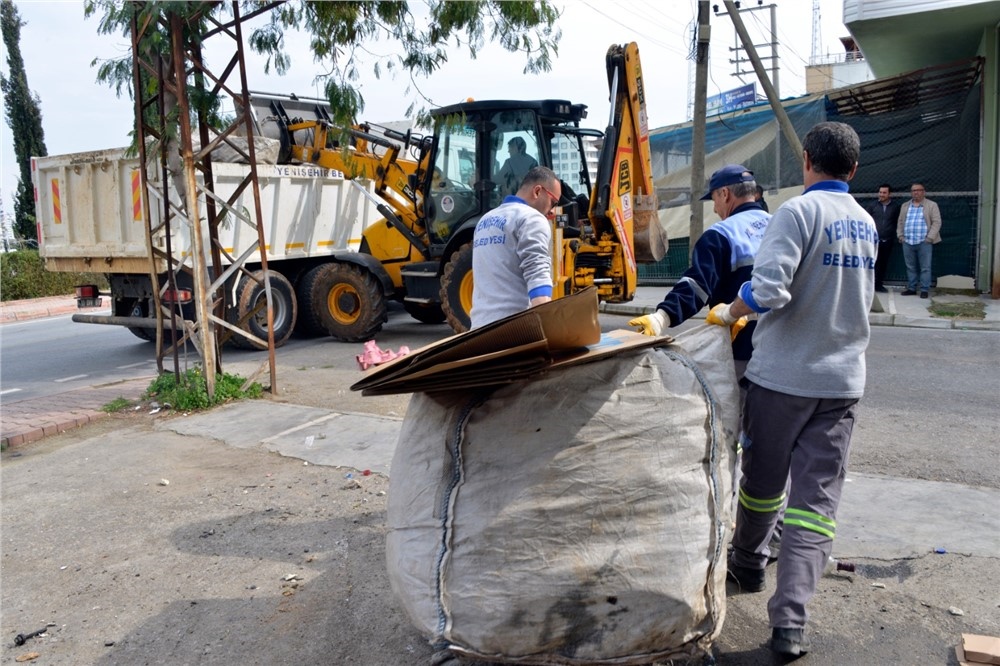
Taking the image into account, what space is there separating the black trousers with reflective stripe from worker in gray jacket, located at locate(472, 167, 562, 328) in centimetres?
110

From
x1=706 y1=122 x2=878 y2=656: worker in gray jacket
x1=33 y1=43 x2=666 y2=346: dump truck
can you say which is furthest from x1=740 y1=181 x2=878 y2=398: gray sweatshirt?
x1=33 y1=43 x2=666 y2=346: dump truck

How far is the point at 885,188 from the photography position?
1279 centimetres

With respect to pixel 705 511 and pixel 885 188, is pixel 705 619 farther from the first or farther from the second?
pixel 885 188

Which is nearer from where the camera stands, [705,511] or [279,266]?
[705,511]

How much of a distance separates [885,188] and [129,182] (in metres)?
11.1

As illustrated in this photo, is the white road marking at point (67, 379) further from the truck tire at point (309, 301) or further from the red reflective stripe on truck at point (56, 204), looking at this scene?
the truck tire at point (309, 301)

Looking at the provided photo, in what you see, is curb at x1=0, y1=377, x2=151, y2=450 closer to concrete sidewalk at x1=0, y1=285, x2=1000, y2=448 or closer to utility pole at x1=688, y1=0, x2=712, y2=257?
concrete sidewalk at x1=0, y1=285, x2=1000, y2=448

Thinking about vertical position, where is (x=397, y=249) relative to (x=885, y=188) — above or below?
below

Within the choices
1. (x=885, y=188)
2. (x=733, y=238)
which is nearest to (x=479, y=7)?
(x=733, y=238)

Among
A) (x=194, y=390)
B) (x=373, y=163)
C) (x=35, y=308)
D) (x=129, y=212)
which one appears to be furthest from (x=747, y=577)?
(x=35, y=308)

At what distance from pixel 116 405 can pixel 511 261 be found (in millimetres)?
4599

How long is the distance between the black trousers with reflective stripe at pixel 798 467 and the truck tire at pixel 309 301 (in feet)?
26.3

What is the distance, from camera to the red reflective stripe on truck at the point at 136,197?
8914mm

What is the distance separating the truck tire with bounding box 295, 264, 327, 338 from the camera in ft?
33.8
